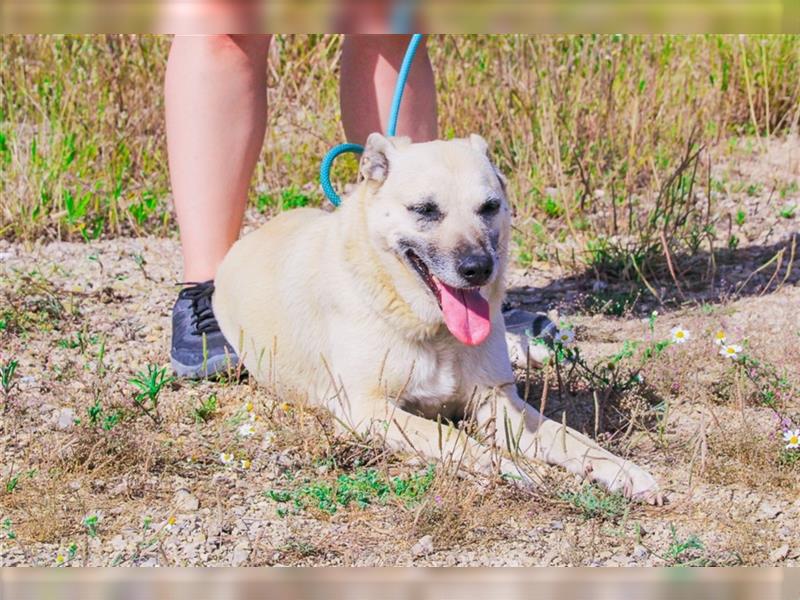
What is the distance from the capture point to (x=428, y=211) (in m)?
3.11

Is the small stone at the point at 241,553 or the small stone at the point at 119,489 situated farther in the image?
the small stone at the point at 119,489

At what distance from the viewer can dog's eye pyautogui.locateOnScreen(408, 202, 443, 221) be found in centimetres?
310

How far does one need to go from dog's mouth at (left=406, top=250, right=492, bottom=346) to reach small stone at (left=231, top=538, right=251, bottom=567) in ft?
2.73

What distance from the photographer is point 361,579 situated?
2.02 metres

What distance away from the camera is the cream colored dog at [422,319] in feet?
9.93

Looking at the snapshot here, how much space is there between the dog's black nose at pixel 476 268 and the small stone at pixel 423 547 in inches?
27.7

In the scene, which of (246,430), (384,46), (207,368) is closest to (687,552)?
(246,430)

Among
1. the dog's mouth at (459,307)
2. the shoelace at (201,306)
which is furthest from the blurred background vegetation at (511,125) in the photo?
the dog's mouth at (459,307)

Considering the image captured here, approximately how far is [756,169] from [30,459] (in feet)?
13.8

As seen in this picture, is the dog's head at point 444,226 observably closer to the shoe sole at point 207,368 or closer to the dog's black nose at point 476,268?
the dog's black nose at point 476,268

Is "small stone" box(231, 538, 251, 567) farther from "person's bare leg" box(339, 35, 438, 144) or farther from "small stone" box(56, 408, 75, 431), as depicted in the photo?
"person's bare leg" box(339, 35, 438, 144)

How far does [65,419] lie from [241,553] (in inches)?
35.5

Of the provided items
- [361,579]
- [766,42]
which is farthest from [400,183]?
[766,42]

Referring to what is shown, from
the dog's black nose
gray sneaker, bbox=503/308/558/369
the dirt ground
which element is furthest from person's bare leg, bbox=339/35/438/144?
the dog's black nose
